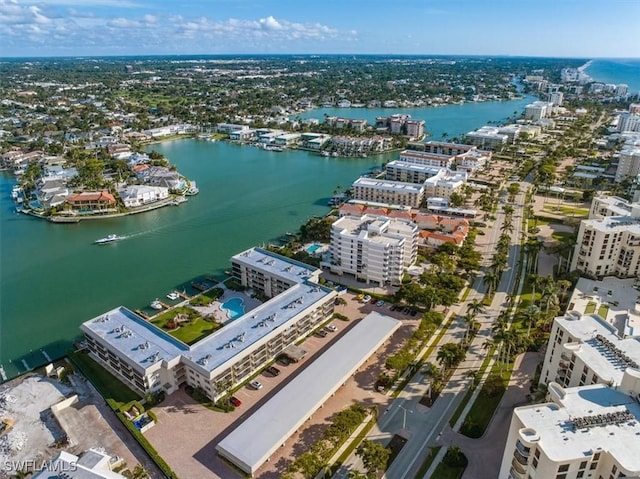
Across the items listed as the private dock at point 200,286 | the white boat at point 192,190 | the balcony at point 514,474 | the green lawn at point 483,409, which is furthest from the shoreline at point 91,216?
the balcony at point 514,474

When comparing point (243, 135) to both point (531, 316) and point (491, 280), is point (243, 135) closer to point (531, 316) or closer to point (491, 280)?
point (491, 280)

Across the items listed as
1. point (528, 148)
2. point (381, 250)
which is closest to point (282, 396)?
point (381, 250)

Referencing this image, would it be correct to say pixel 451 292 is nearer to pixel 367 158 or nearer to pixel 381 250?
pixel 381 250

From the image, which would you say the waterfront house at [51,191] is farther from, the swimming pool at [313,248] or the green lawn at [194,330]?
the green lawn at [194,330]

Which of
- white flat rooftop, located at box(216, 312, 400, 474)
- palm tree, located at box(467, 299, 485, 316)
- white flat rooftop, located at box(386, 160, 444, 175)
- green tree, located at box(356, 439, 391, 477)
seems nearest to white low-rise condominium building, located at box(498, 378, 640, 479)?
green tree, located at box(356, 439, 391, 477)

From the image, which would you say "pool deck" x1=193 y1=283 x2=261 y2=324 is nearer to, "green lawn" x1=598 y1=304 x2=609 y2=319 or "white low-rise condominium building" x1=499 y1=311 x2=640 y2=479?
"white low-rise condominium building" x1=499 y1=311 x2=640 y2=479
